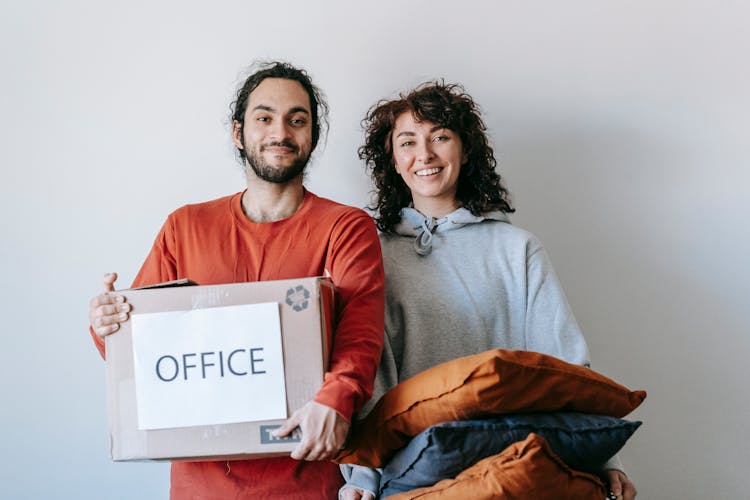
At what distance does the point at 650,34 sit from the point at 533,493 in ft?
4.35

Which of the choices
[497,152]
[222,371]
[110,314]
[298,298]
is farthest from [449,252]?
[110,314]

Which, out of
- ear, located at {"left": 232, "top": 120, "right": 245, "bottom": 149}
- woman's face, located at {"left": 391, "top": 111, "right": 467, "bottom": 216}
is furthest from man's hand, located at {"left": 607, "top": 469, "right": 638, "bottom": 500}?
ear, located at {"left": 232, "top": 120, "right": 245, "bottom": 149}

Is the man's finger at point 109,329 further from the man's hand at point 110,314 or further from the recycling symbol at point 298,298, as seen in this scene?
the recycling symbol at point 298,298

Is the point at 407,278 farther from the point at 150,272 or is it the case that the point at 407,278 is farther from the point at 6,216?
the point at 6,216

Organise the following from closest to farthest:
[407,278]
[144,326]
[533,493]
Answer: [533,493], [144,326], [407,278]

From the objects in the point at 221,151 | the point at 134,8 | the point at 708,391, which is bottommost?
the point at 708,391

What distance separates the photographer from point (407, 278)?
5.18 feet

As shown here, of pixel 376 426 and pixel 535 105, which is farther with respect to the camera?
pixel 535 105

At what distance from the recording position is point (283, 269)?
54.7 inches

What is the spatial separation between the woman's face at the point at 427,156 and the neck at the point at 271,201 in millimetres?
269

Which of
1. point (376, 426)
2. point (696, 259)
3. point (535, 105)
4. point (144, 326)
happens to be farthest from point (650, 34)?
point (144, 326)

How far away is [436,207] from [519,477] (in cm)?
78

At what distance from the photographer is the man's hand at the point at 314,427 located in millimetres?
1137

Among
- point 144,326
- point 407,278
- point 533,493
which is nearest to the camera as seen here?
point 533,493
